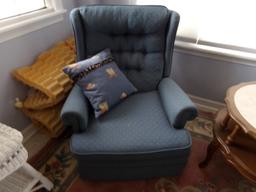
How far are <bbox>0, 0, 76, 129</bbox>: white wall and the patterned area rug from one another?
0.42 metres

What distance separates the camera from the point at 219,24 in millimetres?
1687

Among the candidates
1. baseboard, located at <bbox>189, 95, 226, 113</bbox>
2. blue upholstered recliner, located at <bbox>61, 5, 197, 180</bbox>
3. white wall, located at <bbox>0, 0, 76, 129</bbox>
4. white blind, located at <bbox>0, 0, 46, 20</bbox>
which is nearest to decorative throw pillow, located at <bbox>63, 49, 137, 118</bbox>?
blue upholstered recliner, located at <bbox>61, 5, 197, 180</bbox>

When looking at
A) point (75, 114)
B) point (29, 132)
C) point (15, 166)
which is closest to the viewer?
point (15, 166)

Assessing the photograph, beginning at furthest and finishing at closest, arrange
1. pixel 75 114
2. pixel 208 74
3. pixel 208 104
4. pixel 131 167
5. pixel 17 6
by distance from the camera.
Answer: pixel 208 104
pixel 208 74
pixel 17 6
pixel 131 167
pixel 75 114

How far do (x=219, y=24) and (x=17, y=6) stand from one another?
1.57 metres

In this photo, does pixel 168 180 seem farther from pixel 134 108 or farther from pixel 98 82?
pixel 98 82

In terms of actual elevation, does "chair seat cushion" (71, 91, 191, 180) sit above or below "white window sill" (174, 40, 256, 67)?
below

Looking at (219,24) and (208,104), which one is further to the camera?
(208,104)

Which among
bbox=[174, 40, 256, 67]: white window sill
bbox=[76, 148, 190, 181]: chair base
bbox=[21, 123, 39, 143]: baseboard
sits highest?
bbox=[174, 40, 256, 67]: white window sill

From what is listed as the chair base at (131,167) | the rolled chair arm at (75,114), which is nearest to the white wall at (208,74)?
the chair base at (131,167)

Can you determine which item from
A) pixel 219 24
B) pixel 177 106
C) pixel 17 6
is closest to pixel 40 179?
pixel 177 106

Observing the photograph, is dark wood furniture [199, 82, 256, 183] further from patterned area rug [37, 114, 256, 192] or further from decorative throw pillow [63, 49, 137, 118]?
decorative throw pillow [63, 49, 137, 118]

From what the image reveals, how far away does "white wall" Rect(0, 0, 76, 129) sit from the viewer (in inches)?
57.2

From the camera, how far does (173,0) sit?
67.7 inches
